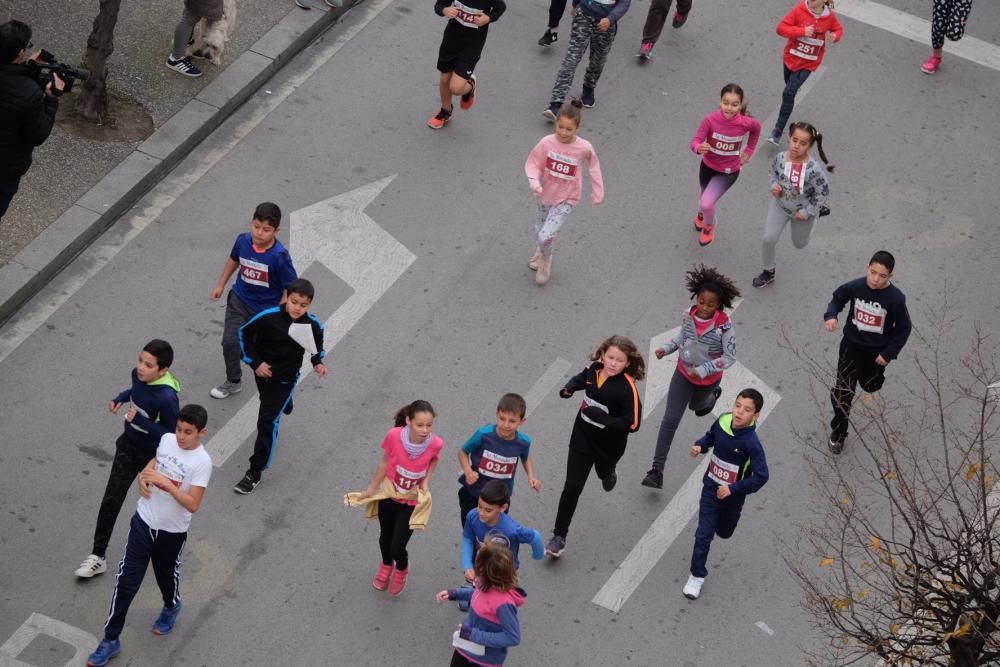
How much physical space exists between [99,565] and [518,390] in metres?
3.47

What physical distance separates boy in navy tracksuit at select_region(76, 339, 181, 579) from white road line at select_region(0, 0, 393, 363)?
2.23 metres

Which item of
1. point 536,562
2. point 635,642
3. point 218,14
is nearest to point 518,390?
point 536,562

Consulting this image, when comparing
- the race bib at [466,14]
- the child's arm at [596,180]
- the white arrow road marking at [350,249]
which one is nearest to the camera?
the white arrow road marking at [350,249]

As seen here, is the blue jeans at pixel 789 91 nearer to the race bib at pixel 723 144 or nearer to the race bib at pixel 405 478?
the race bib at pixel 723 144

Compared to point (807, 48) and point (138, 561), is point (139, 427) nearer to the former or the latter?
point (138, 561)

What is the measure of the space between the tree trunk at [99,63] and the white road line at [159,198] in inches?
33.7

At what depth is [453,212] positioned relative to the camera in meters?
13.9

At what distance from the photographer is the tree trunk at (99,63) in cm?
1333

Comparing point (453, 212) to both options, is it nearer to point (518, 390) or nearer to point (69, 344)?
point (518, 390)

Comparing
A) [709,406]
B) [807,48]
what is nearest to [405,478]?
[709,406]

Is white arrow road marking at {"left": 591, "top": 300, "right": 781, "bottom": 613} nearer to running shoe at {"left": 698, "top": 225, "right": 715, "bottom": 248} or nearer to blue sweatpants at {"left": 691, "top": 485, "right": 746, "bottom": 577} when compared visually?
blue sweatpants at {"left": 691, "top": 485, "right": 746, "bottom": 577}

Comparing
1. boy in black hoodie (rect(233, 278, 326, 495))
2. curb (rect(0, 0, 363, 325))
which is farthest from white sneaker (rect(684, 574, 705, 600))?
curb (rect(0, 0, 363, 325))

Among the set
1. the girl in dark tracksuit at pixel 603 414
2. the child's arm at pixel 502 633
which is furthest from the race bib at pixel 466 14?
the child's arm at pixel 502 633

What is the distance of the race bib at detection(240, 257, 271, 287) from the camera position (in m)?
11.1
